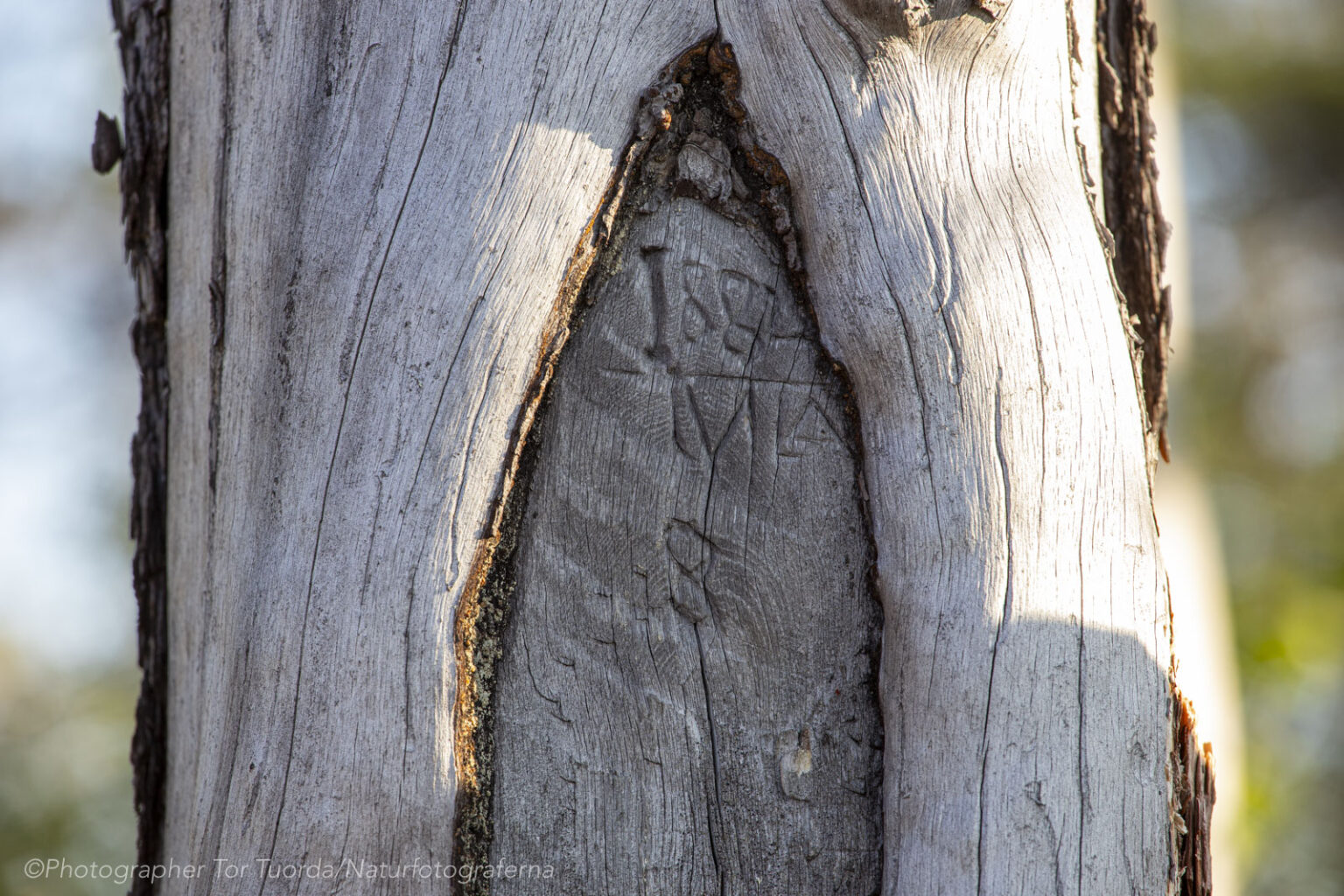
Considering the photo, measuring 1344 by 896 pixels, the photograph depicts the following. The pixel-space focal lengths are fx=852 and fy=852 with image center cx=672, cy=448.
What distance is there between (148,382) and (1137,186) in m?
2.04

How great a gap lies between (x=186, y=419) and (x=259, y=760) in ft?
2.29

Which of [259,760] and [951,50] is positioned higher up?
[951,50]

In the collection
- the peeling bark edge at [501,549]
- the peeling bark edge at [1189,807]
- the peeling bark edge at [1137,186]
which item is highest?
the peeling bark edge at [1137,186]

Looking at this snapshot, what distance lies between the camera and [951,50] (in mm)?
1383

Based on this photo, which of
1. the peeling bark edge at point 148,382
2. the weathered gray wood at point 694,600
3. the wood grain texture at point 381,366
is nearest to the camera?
the wood grain texture at point 381,366

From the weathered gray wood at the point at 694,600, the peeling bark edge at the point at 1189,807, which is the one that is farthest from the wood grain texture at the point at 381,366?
the peeling bark edge at the point at 1189,807

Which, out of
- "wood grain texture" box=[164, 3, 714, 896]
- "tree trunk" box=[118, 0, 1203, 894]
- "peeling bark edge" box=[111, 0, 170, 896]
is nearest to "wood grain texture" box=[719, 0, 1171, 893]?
"tree trunk" box=[118, 0, 1203, 894]

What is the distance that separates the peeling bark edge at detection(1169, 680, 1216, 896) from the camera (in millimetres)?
1350

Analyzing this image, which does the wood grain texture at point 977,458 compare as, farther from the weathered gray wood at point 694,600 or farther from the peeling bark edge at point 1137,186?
the peeling bark edge at point 1137,186

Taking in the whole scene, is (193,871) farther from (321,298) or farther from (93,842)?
(93,842)

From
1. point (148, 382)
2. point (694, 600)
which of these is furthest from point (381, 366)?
point (148, 382)

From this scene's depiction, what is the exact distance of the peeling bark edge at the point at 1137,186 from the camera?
1.69 metres

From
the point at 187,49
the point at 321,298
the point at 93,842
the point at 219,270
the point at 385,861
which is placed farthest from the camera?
the point at 93,842

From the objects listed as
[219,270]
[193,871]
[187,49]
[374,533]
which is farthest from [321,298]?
[193,871]
